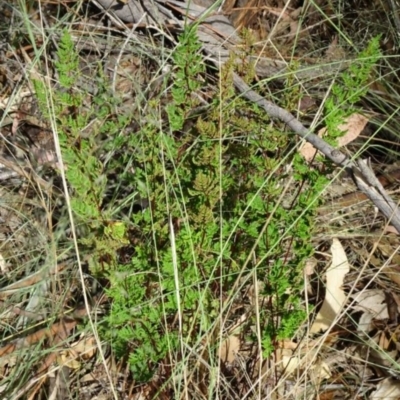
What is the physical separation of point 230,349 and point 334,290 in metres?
0.36

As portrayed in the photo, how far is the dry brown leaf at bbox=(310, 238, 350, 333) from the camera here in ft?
6.37

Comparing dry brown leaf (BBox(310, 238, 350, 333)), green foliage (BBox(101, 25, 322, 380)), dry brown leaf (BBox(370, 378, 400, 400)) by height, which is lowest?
dry brown leaf (BBox(370, 378, 400, 400))

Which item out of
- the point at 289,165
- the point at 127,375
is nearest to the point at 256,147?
the point at 289,165

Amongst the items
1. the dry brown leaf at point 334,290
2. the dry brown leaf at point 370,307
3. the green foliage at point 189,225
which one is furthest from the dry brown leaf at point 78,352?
the dry brown leaf at point 370,307

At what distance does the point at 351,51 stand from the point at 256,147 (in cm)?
89

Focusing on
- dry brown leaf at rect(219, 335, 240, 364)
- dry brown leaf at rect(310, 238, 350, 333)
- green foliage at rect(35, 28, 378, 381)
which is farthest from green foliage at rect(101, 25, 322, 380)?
dry brown leaf at rect(310, 238, 350, 333)

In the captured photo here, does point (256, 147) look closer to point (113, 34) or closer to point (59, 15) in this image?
point (113, 34)

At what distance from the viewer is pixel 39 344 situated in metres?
1.78

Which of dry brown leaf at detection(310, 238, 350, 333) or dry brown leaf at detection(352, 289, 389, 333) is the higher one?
dry brown leaf at detection(310, 238, 350, 333)

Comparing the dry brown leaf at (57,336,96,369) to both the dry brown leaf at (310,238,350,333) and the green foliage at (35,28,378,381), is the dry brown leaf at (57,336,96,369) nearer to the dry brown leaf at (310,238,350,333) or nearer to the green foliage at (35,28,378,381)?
the green foliage at (35,28,378,381)

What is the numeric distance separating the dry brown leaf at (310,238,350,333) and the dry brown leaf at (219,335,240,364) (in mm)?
221

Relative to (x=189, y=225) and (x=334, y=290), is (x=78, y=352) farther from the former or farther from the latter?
(x=334, y=290)

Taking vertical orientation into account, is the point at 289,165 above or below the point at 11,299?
above

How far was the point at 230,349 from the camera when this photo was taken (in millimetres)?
1853
